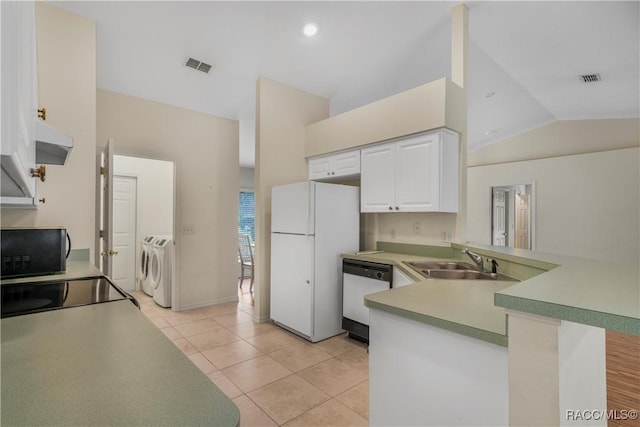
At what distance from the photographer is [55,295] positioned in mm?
1465

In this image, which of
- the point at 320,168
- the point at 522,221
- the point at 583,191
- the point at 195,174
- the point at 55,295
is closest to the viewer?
the point at 55,295

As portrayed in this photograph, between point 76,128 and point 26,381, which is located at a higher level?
point 76,128

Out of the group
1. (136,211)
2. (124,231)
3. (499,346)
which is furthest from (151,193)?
(499,346)

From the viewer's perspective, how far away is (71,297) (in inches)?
56.4

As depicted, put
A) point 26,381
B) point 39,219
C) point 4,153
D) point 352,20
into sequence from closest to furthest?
point 4,153
point 26,381
point 39,219
point 352,20

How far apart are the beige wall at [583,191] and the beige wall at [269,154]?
4.25 meters

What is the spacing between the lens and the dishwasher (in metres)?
2.78

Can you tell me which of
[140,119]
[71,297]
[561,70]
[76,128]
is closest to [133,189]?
[140,119]

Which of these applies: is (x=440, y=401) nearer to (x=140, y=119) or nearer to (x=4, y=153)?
(x=4, y=153)

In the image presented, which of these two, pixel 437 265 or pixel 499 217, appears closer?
pixel 437 265

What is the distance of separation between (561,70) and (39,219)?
537 cm

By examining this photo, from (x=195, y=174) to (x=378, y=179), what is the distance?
260 centimetres

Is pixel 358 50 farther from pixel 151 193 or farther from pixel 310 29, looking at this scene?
pixel 151 193

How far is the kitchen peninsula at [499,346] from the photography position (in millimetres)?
797
